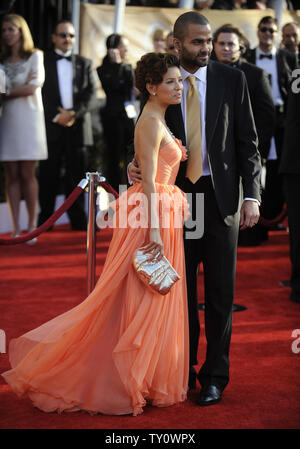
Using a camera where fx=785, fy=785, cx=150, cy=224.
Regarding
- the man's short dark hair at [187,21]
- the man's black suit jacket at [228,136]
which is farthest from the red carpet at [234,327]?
the man's short dark hair at [187,21]

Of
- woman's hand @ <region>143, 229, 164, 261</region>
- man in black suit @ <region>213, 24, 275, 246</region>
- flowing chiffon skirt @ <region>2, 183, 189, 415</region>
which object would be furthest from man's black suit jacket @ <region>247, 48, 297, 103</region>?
woman's hand @ <region>143, 229, 164, 261</region>

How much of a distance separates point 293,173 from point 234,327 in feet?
4.63

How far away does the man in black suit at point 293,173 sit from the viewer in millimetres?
5840

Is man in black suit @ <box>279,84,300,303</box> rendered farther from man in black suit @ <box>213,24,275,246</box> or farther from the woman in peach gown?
the woman in peach gown

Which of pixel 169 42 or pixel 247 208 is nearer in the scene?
pixel 247 208

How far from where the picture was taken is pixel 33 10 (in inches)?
422

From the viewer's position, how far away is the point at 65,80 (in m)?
8.51

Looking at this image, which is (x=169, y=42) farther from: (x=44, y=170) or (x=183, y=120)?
(x=183, y=120)

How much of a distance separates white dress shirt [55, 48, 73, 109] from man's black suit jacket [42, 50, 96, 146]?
0.04 meters

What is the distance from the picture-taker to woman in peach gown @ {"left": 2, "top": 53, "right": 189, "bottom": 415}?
352cm

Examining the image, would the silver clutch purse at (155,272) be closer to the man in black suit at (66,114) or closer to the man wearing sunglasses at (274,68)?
the man wearing sunglasses at (274,68)

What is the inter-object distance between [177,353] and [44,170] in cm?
544

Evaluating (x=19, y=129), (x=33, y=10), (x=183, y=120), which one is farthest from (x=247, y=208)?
(x=33, y=10)

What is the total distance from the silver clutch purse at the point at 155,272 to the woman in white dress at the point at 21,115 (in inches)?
177
